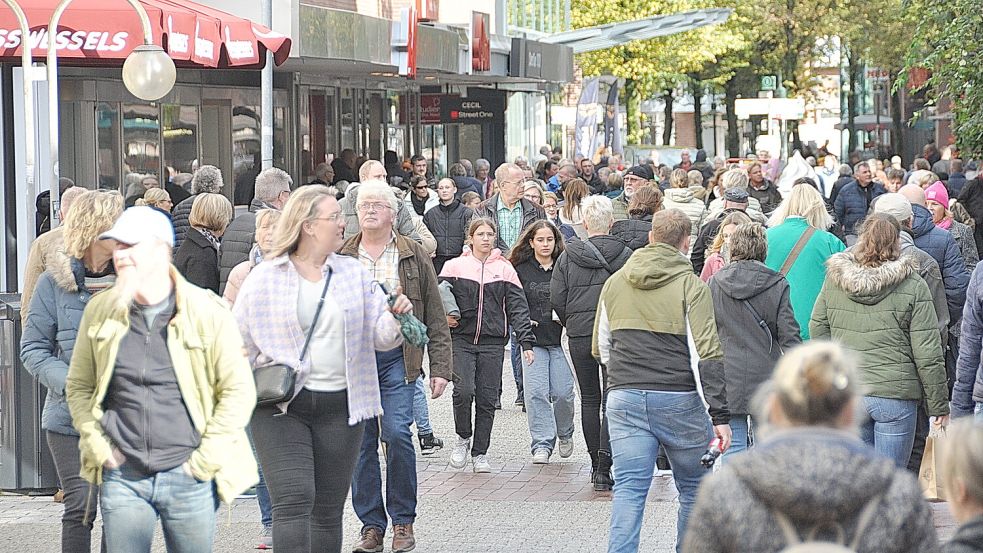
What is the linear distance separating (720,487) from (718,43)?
50160 mm

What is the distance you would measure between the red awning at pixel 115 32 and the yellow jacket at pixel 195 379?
700 centimetres

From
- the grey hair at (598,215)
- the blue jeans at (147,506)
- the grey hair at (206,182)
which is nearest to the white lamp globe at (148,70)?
the grey hair at (206,182)

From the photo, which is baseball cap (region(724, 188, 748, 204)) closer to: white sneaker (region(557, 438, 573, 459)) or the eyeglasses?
white sneaker (region(557, 438, 573, 459))

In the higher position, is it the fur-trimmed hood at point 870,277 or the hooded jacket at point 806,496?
the fur-trimmed hood at point 870,277

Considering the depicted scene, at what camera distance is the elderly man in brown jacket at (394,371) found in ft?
24.5

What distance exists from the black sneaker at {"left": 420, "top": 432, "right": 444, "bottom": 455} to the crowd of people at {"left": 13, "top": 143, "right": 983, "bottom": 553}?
37 millimetres

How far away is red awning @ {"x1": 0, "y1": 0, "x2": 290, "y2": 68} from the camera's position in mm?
11680

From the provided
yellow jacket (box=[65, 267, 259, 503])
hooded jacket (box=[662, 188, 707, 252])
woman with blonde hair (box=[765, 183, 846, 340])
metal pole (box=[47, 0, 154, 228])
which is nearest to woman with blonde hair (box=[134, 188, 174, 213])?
metal pole (box=[47, 0, 154, 228])

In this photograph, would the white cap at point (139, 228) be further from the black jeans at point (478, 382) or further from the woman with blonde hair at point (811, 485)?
the black jeans at point (478, 382)

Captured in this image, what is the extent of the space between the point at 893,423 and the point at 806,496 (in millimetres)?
4535

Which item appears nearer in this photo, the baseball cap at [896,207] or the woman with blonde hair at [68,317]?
the woman with blonde hair at [68,317]

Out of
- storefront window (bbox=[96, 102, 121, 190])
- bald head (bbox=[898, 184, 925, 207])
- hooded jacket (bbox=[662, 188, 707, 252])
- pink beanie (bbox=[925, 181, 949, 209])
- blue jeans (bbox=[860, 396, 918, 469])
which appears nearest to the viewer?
blue jeans (bbox=[860, 396, 918, 469])

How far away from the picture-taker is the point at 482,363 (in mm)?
10086

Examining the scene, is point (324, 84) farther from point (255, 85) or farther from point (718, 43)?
point (718, 43)
